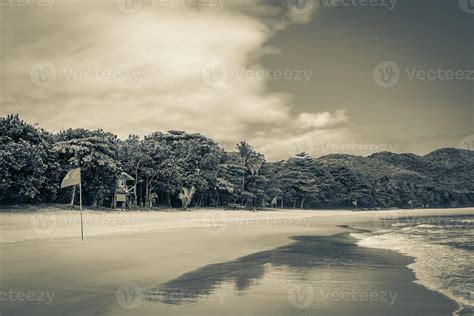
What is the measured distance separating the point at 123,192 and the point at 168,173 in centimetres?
629

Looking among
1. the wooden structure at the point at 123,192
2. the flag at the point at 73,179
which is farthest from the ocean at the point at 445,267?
the wooden structure at the point at 123,192

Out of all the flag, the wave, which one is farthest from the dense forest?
the wave

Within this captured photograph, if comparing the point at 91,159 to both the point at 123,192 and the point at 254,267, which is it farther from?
the point at 254,267

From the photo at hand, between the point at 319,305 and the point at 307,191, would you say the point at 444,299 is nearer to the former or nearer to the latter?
the point at 319,305

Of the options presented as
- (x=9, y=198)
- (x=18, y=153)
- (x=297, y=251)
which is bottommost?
(x=297, y=251)

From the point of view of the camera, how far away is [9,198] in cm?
3612

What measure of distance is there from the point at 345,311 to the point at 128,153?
45982 millimetres

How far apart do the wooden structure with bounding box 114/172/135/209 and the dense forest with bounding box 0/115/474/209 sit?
99 centimetres

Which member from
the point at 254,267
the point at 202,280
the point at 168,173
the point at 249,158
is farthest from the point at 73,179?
the point at 249,158

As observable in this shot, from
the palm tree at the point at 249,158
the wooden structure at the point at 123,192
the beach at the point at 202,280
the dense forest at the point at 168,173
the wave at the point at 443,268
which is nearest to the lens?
the beach at the point at 202,280

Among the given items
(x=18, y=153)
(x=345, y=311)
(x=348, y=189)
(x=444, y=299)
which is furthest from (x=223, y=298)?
(x=348, y=189)

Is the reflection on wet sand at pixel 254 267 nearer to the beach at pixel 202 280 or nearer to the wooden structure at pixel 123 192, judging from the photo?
the beach at pixel 202 280

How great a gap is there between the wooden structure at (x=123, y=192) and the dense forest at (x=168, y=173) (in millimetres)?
986

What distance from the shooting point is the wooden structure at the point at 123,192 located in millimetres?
48653
